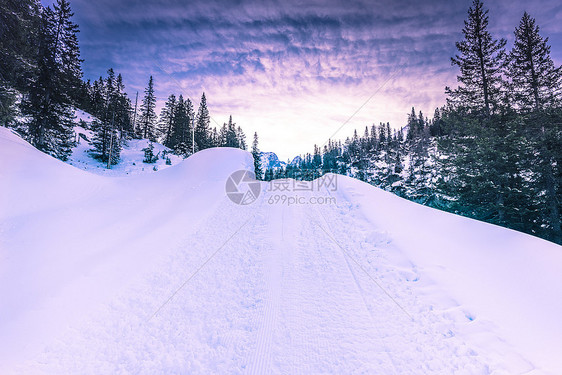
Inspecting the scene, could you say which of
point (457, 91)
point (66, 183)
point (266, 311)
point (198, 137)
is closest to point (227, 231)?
point (266, 311)

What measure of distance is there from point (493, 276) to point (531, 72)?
17203 mm

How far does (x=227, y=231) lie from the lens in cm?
881

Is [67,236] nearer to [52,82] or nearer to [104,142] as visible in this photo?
[52,82]

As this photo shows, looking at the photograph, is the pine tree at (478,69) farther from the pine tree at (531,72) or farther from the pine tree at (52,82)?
the pine tree at (52,82)

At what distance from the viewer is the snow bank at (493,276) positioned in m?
3.69

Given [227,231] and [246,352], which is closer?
[246,352]

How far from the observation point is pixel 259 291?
531cm

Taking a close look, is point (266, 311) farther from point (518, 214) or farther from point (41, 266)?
point (518, 214)

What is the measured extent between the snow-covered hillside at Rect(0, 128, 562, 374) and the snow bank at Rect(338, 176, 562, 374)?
0.09ft

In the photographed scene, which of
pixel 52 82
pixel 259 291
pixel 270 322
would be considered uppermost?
pixel 52 82

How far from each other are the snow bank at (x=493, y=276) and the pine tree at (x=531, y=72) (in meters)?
12.8

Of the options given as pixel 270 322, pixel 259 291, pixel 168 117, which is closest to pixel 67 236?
pixel 259 291

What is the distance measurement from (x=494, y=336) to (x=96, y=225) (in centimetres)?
1154

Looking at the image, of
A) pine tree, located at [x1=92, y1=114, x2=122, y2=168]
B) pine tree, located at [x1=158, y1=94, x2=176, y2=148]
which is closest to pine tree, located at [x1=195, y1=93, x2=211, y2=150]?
pine tree, located at [x1=158, y1=94, x2=176, y2=148]
